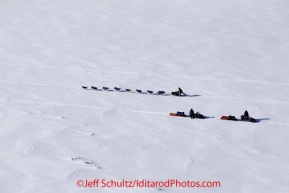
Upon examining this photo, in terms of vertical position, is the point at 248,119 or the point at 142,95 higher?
the point at 142,95

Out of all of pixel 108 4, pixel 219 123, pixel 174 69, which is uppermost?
pixel 108 4

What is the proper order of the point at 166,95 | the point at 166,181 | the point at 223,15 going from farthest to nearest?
the point at 223,15 → the point at 166,95 → the point at 166,181

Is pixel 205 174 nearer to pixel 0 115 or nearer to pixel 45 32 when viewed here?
pixel 0 115

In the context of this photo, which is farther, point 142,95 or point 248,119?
point 142,95

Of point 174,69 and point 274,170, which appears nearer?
point 274,170

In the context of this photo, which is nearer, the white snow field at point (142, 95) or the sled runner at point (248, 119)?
the white snow field at point (142, 95)

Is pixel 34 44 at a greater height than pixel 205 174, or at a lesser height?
greater

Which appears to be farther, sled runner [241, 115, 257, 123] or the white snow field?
sled runner [241, 115, 257, 123]

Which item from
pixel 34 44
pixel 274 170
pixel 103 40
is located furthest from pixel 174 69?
pixel 274 170
